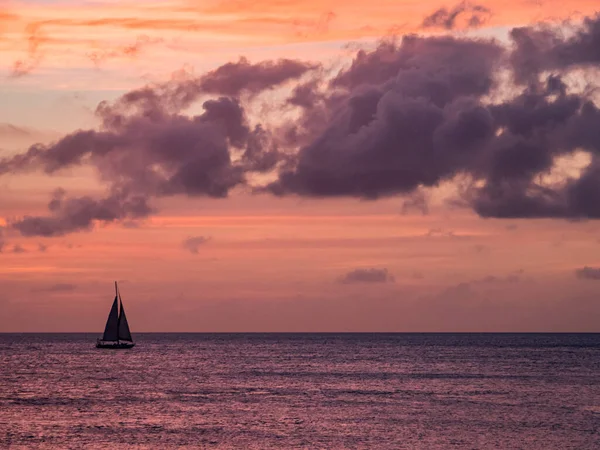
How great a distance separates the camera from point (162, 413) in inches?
3996

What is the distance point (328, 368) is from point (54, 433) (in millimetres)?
105168

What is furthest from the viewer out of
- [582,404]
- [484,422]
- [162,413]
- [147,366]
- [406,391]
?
[147,366]

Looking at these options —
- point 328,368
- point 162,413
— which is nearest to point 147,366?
point 328,368

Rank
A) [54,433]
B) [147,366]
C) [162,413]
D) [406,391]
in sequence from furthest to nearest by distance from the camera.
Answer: [147,366] → [406,391] → [162,413] → [54,433]

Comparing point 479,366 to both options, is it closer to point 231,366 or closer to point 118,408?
point 231,366

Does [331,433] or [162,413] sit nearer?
[331,433]

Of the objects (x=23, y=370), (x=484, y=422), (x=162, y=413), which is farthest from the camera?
(x=23, y=370)

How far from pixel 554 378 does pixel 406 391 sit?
37.5 m

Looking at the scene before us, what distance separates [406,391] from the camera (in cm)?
12925

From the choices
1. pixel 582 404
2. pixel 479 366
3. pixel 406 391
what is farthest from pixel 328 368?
pixel 582 404

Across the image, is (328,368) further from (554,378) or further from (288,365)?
(554,378)

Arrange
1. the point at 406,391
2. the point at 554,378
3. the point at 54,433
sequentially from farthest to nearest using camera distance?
the point at 554,378
the point at 406,391
the point at 54,433

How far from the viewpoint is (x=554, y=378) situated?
155875 mm

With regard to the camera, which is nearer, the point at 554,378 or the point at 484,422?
the point at 484,422
